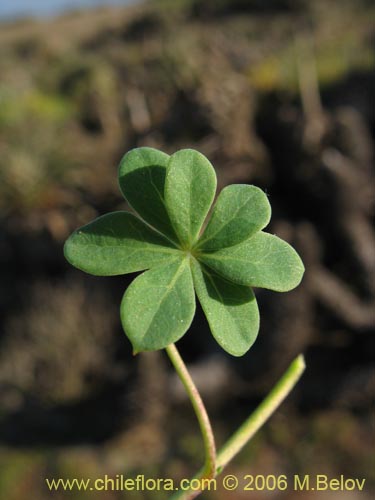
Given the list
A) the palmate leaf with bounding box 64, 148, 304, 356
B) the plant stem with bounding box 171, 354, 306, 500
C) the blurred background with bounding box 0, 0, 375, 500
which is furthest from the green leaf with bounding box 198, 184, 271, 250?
the blurred background with bounding box 0, 0, 375, 500

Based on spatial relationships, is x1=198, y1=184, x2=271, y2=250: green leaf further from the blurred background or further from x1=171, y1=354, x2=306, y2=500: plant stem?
the blurred background

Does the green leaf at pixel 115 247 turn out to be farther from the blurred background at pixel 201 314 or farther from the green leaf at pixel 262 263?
the blurred background at pixel 201 314

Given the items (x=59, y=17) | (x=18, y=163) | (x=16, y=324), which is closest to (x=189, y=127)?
(x=18, y=163)

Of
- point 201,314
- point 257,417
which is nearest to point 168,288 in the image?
point 257,417

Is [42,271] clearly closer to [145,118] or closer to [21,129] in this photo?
[145,118]

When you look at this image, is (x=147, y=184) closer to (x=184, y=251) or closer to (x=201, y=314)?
(x=184, y=251)
